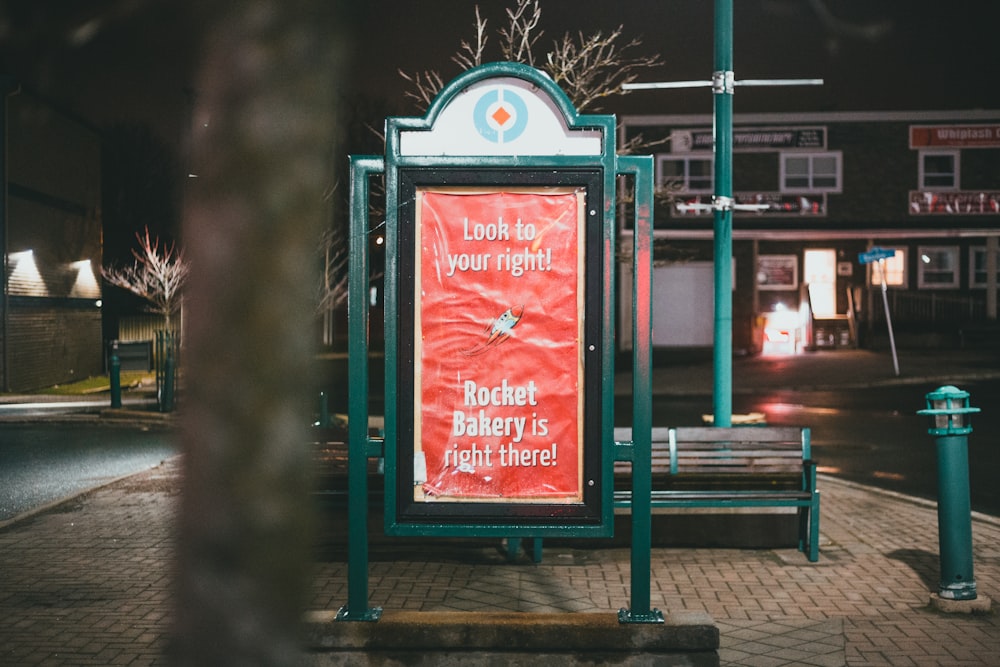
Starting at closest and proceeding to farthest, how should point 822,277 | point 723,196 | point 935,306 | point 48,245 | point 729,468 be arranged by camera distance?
1. point 729,468
2. point 723,196
3. point 48,245
4. point 935,306
5. point 822,277

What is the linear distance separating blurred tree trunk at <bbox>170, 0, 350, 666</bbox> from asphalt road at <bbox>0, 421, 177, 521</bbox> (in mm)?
8842

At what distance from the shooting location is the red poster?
4.81 meters

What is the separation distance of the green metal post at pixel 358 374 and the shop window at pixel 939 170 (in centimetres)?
3603

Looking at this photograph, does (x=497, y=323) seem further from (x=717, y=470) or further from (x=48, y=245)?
(x=48, y=245)

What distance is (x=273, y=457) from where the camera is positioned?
5.81 feet

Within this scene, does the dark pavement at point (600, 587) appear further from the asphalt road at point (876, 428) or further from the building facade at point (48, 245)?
the building facade at point (48, 245)

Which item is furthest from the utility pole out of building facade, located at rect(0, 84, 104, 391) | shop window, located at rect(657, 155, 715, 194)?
shop window, located at rect(657, 155, 715, 194)

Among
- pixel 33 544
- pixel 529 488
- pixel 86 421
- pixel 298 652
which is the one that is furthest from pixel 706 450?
pixel 86 421

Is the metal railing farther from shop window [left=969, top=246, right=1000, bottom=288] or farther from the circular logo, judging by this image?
the circular logo

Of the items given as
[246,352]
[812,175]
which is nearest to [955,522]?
[246,352]

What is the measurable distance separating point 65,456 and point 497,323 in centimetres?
1058

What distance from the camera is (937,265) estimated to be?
36844 millimetres

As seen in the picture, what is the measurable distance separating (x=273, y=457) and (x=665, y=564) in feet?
19.6

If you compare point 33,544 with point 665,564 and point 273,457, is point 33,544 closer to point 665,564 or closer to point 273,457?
point 665,564
